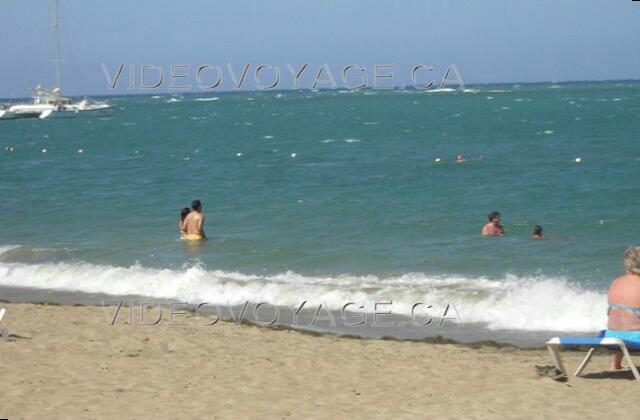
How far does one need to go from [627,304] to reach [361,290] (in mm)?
5977

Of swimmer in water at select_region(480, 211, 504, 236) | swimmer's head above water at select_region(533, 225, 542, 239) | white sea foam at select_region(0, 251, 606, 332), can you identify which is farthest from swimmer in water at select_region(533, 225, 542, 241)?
white sea foam at select_region(0, 251, 606, 332)

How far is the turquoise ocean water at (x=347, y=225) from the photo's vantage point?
14188 mm

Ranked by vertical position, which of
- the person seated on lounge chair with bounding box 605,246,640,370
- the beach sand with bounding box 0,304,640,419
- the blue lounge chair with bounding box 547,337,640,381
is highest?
the person seated on lounge chair with bounding box 605,246,640,370

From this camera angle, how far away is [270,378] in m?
8.74

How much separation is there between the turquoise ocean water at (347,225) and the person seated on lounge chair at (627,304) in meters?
3.43

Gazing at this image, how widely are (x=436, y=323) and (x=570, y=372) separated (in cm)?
347

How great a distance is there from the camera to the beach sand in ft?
24.7

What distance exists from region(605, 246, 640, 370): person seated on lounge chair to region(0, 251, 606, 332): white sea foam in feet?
11.1

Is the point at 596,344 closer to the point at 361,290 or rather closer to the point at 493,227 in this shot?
the point at 361,290

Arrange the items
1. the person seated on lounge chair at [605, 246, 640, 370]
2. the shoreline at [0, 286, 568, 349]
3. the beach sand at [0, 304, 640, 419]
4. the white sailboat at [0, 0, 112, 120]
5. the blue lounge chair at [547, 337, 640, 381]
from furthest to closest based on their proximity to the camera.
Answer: the white sailboat at [0, 0, 112, 120] → the shoreline at [0, 286, 568, 349] → the person seated on lounge chair at [605, 246, 640, 370] → the blue lounge chair at [547, 337, 640, 381] → the beach sand at [0, 304, 640, 419]

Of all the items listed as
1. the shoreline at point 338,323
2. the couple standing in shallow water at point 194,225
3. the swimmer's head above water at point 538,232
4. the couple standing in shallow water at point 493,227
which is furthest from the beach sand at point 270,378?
the couple standing in shallow water at point 493,227

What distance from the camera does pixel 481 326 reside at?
12109 mm

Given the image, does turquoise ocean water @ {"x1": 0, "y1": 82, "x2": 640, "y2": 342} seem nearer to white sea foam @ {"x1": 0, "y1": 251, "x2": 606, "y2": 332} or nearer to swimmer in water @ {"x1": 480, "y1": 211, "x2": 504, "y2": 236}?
white sea foam @ {"x1": 0, "y1": 251, "x2": 606, "y2": 332}

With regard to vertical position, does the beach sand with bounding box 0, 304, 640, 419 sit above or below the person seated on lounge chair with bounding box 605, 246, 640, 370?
below
